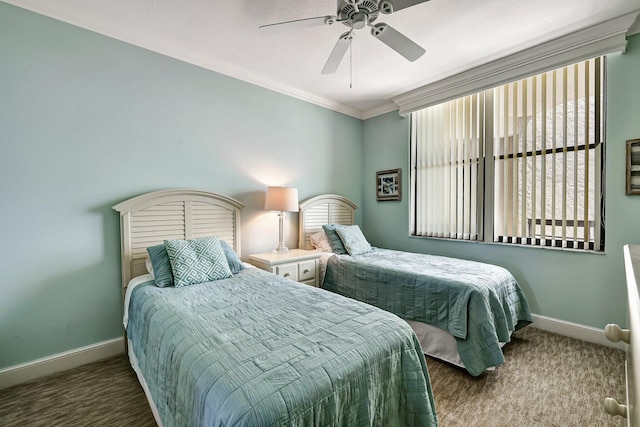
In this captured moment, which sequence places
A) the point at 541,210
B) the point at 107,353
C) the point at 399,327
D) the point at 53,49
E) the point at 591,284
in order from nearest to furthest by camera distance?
the point at 399,327, the point at 53,49, the point at 107,353, the point at 591,284, the point at 541,210

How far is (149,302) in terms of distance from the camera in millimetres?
1751

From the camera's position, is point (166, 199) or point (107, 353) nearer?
point (107, 353)

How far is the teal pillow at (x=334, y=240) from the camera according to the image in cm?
326

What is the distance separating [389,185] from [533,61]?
207 cm

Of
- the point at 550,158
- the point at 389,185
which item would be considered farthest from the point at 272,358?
the point at 389,185

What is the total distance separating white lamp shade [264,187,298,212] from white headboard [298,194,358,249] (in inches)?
20.1

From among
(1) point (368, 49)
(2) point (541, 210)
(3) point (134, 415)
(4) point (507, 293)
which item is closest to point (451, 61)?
(1) point (368, 49)

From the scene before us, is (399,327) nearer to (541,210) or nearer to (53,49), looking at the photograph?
(541,210)

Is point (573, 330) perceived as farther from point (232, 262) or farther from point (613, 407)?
point (232, 262)

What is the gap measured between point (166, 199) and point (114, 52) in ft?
4.22

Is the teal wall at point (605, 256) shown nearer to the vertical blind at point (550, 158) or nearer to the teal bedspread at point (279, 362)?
the vertical blind at point (550, 158)

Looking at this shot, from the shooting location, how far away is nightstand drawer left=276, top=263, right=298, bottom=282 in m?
2.81

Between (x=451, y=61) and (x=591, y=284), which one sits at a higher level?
(x=451, y=61)

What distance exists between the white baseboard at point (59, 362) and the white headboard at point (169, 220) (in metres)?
0.52
